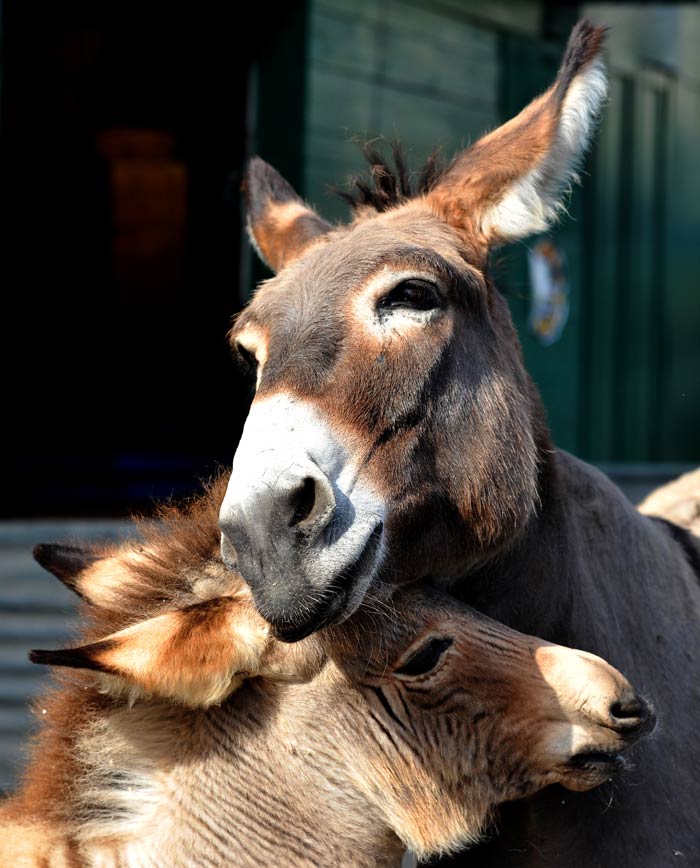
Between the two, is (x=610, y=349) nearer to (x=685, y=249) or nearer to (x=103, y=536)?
(x=685, y=249)

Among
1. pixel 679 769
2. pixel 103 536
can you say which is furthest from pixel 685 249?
pixel 679 769

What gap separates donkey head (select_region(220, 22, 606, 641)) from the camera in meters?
2.21

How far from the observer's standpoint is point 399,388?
2.44 m

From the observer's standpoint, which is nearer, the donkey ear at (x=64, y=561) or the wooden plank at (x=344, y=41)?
the donkey ear at (x=64, y=561)

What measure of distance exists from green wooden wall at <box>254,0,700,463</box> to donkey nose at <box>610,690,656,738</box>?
4879mm

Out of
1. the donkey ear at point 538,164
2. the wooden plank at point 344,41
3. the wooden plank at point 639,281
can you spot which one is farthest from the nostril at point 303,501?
the wooden plank at point 639,281

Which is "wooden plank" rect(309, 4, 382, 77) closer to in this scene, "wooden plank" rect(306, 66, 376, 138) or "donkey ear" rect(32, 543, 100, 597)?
"wooden plank" rect(306, 66, 376, 138)

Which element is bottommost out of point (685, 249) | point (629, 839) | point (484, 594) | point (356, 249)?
point (629, 839)

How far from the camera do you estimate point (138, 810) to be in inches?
98.7

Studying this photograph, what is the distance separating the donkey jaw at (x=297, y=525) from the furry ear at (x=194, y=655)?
17cm

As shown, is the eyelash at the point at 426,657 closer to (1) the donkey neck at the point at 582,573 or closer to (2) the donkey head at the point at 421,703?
(2) the donkey head at the point at 421,703

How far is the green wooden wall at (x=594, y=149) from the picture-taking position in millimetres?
7441

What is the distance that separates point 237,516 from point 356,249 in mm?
715

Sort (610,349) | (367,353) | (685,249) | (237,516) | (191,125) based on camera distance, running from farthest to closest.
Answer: (685,249), (610,349), (191,125), (367,353), (237,516)
